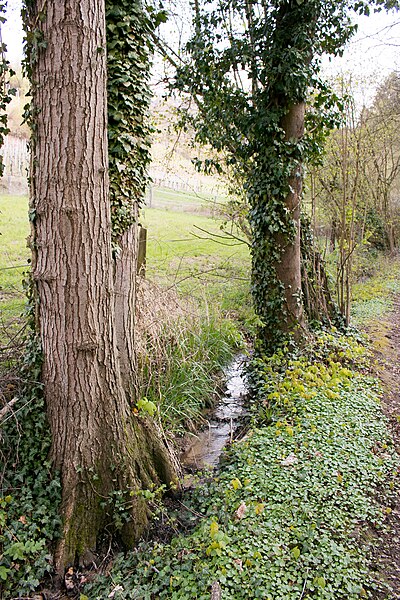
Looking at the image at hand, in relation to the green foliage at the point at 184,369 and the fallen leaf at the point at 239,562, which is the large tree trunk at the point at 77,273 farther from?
the fallen leaf at the point at 239,562

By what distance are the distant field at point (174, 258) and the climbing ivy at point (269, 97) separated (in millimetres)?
1123

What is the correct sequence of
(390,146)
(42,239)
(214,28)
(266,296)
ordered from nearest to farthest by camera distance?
(42,239) → (266,296) → (214,28) → (390,146)

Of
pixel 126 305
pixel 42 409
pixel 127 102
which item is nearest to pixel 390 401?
pixel 126 305

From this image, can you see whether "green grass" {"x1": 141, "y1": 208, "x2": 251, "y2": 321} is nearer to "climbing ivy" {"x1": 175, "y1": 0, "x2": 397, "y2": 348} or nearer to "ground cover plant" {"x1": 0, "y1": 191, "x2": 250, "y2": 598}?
"ground cover plant" {"x1": 0, "y1": 191, "x2": 250, "y2": 598}

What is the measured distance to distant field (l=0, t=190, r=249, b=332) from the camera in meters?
7.01

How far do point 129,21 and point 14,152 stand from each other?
10342 millimetres

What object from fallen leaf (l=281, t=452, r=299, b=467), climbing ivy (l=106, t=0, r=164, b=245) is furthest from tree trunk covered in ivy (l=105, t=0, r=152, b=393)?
fallen leaf (l=281, t=452, r=299, b=467)

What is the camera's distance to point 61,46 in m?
2.69

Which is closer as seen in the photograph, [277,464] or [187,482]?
[277,464]

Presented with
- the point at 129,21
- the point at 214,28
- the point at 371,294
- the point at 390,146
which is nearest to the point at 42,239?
the point at 129,21

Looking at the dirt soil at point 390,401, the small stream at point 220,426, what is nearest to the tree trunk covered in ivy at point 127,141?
the small stream at point 220,426

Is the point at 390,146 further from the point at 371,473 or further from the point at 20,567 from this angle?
the point at 20,567

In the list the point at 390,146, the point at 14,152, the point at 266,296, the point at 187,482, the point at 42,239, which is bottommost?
the point at 187,482

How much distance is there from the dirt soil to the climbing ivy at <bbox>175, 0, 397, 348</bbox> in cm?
146
